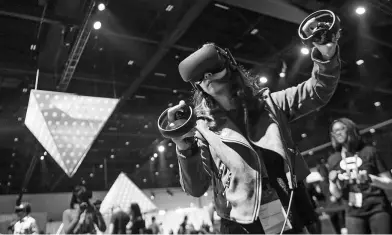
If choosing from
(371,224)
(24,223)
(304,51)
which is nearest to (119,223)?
(24,223)

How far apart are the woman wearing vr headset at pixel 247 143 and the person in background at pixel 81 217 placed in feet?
13.2

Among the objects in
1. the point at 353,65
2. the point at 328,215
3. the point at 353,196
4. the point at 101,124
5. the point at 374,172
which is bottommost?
the point at 328,215

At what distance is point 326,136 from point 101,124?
10564 mm

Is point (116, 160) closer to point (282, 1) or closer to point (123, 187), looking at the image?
point (123, 187)

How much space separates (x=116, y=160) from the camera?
13.4 meters

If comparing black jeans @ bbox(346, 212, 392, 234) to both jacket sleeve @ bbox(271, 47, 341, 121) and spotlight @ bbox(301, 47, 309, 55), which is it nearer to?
jacket sleeve @ bbox(271, 47, 341, 121)

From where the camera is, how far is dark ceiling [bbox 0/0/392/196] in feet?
19.5

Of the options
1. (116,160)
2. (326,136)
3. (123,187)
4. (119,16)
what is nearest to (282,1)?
(119,16)

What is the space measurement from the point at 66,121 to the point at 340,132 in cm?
350

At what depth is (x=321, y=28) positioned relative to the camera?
102 centimetres

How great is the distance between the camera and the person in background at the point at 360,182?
8.18 ft

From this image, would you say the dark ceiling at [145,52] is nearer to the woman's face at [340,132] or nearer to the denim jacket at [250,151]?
the woman's face at [340,132]

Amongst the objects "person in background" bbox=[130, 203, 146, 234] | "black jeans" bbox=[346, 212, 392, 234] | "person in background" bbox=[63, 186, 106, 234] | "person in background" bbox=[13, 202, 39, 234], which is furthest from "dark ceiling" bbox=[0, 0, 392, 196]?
"black jeans" bbox=[346, 212, 392, 234]

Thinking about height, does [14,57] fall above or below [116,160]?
above
